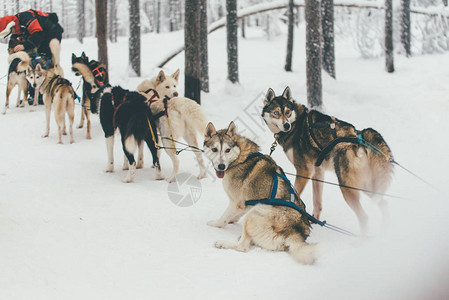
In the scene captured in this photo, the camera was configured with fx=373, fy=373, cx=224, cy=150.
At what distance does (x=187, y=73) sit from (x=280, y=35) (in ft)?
77.5

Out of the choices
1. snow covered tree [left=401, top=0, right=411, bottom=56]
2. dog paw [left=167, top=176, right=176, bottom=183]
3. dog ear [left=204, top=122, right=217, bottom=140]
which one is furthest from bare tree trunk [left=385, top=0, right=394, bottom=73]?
dog ear [left=204, top=122, right=217, bottom=140]

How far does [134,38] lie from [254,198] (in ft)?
31.5

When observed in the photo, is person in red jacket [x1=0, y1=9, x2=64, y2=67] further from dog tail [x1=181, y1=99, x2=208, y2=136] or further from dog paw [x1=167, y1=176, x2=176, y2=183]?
dog paw [x1=167, y1=176, x2=176, y2=183]

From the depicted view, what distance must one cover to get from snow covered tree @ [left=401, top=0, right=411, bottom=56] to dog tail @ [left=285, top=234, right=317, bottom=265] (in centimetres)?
1510

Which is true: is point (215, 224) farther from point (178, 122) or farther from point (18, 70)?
point (18, 70)

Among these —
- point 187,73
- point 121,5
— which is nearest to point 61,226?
point 187,73

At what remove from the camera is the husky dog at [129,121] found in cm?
527

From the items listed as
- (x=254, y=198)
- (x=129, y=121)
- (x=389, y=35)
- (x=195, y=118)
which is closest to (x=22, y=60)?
(x=129, y=121)

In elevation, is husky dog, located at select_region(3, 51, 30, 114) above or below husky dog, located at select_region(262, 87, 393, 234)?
above

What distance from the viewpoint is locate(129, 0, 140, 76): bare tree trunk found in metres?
11.8

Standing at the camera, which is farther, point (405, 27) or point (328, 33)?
point (405, 27)

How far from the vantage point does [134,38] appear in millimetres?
11797

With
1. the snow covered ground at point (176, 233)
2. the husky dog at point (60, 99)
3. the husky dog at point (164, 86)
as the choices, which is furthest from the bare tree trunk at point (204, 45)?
the husky dog at point (60, 99)

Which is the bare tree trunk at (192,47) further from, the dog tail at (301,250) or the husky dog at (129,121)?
the dog tail at (301,250)
